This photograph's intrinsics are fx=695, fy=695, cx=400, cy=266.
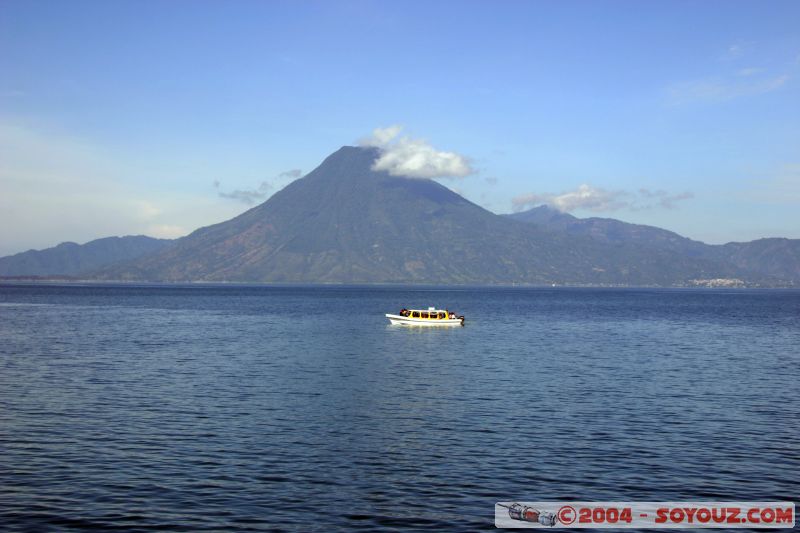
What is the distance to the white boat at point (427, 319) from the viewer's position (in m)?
135

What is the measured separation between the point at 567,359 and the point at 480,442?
43347 millimetres

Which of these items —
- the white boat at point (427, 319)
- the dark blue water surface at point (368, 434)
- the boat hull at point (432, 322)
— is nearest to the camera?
the dark blue water surface at point (368, 434)

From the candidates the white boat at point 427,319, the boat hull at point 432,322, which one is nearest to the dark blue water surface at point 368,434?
the boat hull at point 432,322

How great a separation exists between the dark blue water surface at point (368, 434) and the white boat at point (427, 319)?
50.8 m

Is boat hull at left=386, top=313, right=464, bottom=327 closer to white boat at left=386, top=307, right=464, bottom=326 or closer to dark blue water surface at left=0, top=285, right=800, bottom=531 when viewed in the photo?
white boat at left=386, top=307, right=464, bottom=326

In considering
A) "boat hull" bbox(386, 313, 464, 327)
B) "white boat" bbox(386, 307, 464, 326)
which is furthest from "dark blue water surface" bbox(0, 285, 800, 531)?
"white boat" bbox(386, 307, 464, 326)

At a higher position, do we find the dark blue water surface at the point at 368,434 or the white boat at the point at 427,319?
the white boat at the point at 427,319

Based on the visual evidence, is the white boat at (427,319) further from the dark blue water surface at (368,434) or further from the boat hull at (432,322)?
the dark blue water surface at (368,434)

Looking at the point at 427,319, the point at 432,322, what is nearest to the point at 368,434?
the point at 432,322

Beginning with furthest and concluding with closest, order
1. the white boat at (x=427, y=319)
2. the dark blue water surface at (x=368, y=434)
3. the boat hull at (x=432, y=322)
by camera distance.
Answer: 1. the white boat at (x=427, y=319)
2. the boat hull at (x=432, y=322)
3. the dark blue water surface at (x=368, y=434)

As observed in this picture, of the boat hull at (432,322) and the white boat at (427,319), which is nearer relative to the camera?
the boat hull at (432,322)

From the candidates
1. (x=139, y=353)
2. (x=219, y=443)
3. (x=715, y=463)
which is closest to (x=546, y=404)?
(x=715, y=463)

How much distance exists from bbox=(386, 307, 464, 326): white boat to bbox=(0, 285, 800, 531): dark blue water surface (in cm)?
5079

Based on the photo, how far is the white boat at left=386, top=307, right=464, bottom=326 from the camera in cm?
13462
